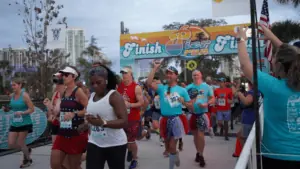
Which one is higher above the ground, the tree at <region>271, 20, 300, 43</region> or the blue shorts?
the tree at <region>271, 20, 300, 43</region>

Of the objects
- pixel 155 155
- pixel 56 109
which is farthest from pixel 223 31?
pixel 56 109

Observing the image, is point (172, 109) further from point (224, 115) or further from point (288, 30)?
point (288, 30)

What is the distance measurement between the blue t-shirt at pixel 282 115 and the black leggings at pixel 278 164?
37 mm

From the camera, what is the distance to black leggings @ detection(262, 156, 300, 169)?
7.98ft

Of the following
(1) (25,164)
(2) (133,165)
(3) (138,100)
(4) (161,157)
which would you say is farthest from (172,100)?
(1) (25,164)

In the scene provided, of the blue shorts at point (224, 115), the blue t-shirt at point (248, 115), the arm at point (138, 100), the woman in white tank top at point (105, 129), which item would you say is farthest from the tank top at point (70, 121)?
the blue shorts at point (224, 115)

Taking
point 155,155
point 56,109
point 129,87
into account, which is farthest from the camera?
point 155,155

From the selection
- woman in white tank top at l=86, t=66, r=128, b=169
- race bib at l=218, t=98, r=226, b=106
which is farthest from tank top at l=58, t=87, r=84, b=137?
race bib at l=218, t=98, r=226, b=106

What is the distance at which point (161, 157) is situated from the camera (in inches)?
279

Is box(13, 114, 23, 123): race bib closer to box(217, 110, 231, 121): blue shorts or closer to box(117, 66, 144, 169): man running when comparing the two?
box(117, 66, 144, 169): man running

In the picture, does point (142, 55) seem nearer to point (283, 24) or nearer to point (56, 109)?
point (283, 24)

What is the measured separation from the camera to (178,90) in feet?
18.3

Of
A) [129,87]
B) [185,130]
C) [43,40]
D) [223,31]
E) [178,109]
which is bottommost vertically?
[185,130]

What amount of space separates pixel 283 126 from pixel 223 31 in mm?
15793
